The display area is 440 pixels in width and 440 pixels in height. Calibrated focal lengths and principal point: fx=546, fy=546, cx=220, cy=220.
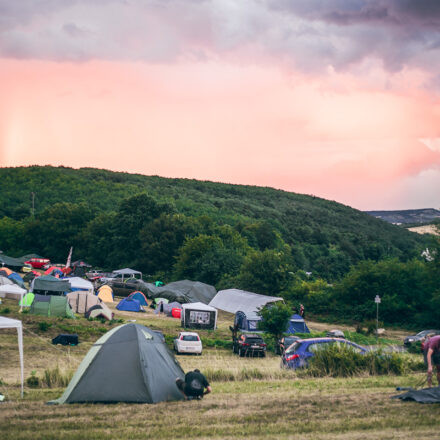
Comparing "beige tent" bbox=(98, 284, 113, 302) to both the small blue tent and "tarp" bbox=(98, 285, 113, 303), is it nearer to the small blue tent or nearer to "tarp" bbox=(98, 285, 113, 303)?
"tarp" bbox=(98, 285, 113, 303)

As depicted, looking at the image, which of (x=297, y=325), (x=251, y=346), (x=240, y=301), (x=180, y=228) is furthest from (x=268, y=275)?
(x=180, y=228)

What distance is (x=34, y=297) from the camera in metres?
33.8

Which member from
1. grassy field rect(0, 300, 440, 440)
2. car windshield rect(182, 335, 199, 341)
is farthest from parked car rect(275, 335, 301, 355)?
grassy field rect(0, 300, 440, 440)

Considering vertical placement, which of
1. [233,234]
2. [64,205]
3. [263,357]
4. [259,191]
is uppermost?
[259,191]

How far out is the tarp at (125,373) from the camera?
1076 centimetres

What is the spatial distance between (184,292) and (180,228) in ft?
89.9

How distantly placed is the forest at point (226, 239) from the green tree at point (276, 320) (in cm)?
1599

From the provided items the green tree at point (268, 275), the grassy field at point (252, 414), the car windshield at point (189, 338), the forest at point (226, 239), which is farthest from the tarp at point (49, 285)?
the grassy field at point (252, 414)

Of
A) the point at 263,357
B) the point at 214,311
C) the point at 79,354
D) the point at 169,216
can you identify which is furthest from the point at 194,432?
the point at 169,216

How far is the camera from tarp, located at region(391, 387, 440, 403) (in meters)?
9.45

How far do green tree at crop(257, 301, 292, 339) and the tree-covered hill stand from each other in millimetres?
20113

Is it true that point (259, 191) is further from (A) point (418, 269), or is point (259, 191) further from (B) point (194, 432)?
(B) point (194, 432)

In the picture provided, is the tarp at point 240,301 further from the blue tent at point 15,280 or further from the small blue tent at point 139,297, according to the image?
the blue tent at point 15,280

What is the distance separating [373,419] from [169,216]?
70284 millimetres
